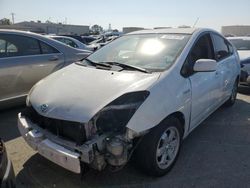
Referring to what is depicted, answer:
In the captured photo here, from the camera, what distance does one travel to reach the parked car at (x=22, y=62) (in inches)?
194

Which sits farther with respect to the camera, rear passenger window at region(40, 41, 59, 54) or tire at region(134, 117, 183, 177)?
rear passenger window at region(40, 41, 59, 54)

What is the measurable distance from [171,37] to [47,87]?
184 cm

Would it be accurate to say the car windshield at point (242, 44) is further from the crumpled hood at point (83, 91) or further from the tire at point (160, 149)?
the crumpled hood at point (83, 91)

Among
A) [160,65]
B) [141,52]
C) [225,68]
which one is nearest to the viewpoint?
[160,65]

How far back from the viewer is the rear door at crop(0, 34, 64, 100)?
4910mm

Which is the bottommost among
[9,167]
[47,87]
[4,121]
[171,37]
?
[4,121]

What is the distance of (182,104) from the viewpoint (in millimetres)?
3289

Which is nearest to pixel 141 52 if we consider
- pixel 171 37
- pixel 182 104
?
pixel 171 37

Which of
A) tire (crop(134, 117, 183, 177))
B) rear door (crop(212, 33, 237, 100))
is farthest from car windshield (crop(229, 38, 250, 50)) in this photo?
tire (crop(134, 117, 183, 177))

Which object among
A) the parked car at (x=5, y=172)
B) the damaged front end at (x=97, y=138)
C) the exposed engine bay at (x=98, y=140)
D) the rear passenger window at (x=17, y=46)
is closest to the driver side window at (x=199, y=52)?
the damaged front end at (x=97, y=138)

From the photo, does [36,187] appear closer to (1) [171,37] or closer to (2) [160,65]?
(2) [160,65]

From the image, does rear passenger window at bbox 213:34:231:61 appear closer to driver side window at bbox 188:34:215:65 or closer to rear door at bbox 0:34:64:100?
driver side window at bbox 188:34:215:65

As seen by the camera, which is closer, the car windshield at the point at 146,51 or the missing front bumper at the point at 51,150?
the missing front bumper at the point at 51,150

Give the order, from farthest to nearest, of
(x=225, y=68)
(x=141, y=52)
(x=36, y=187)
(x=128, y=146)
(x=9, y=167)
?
(x=225, y=68)
(x=141, y=52)
(x=36, y=187)
(x=128, y=146)
(x=9, y=167)
